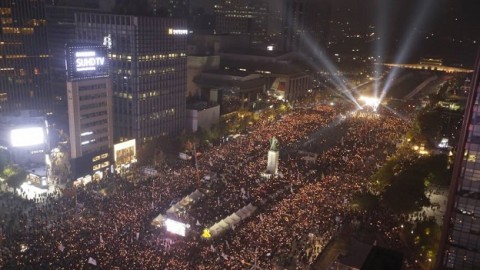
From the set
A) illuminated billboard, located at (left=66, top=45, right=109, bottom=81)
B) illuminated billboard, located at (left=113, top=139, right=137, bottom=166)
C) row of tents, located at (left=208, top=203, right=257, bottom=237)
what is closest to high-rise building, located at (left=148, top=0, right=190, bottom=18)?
illuminated billboard, located at (left=113, top=139, right=137, bottom=166)

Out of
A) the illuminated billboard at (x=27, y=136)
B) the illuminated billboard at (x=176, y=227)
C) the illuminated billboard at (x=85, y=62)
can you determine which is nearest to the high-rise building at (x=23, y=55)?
the illuminated billboard at (x=27, y=136)

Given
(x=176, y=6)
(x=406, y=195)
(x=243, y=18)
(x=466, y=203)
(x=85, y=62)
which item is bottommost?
(x=406, y=195)

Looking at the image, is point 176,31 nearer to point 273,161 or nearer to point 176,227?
point 273,161

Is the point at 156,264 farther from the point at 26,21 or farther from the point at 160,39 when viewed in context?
the point at 26,21

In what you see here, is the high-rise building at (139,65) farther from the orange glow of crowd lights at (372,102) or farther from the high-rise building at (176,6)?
the high-rise building at (176,6)

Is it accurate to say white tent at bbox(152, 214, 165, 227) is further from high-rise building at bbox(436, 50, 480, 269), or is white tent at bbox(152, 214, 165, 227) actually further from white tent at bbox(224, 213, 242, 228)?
high-rise building at bbox(436, 50, 480, 269)

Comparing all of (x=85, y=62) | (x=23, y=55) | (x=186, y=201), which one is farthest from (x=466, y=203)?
(x=23, y=55)
